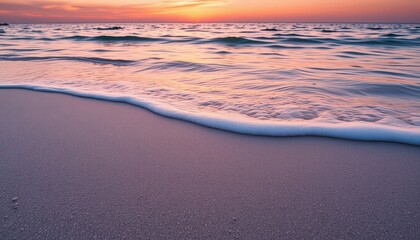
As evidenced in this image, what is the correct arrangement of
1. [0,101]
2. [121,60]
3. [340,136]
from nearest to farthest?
[340,136], [0,101], [121,60]

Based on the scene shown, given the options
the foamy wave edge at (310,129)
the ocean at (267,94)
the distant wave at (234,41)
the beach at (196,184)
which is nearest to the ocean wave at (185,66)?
the ocean at (267,94)

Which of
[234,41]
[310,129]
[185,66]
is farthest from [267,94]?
[234,41]

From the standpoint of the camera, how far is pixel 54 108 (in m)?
2.99

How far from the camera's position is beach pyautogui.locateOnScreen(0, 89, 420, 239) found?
121 centimetres

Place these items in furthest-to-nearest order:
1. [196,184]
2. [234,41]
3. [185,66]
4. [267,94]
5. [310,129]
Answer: [234,41], [185,66], [267,94], [310,129], [196,184]

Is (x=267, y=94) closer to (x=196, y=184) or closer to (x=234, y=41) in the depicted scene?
(x=196, y=184)

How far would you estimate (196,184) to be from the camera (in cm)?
157

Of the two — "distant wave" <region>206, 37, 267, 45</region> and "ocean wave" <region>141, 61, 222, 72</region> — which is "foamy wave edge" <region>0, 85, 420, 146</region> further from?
"distant wave" <region>206, 37, 267, 45</region>

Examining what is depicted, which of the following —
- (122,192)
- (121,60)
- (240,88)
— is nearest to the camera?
(122,192)

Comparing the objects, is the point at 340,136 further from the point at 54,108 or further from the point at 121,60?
the point at 121,60

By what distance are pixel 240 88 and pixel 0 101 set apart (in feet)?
9.89

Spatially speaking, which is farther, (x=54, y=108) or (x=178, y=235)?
(x=54, y=108)

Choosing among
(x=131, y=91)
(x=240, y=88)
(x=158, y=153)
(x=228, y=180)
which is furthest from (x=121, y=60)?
(x=228, y=180)

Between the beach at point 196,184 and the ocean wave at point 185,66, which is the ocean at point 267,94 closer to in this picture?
the ocean wave at point 185,66
